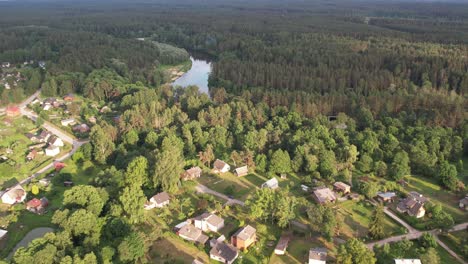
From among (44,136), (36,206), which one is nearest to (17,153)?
(44,136)

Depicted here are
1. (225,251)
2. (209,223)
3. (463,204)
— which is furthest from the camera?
(463,204)

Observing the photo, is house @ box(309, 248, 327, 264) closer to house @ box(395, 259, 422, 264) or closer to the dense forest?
the dense forest

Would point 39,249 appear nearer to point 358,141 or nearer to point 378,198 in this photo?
point 378,198

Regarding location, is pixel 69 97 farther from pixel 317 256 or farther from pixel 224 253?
pixel 317 256

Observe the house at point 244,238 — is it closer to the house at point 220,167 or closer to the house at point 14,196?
the house at point 220,167

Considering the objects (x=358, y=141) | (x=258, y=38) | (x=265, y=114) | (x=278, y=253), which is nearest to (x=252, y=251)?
(x=278, y=253)

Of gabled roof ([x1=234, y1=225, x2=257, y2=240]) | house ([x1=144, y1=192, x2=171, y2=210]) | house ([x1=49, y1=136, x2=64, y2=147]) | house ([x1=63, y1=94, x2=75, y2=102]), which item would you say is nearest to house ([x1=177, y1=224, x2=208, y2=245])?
gabled roof ([x1=234, y1=225, x2=257, y2=240])
